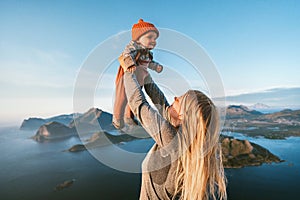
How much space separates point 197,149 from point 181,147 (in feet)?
0.17

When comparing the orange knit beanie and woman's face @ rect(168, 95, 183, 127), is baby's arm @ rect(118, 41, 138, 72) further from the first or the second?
woman's face @ rect(168, 95, 183, 127)

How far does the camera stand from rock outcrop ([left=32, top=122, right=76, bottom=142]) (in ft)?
141

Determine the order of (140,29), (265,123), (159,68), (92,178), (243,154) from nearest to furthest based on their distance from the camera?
(140,29) < (159,68) < (92,178) < (243,154) < (265,123)

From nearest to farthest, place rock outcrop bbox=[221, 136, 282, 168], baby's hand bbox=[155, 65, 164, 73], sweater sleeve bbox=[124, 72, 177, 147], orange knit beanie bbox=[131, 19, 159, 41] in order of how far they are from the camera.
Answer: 1. sweater sleeve bbox=[124, 72, 177, 147]
2. orange knit beanie bbox=[131, 19, 159, 41]
3. baby's hand bbox=[155, 65, 164, 73]
4. rock outcrop bbox=[221, 136, 282, 168]

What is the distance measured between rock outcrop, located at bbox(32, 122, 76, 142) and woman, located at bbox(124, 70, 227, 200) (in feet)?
150

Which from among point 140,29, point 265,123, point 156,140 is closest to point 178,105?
point 156,140

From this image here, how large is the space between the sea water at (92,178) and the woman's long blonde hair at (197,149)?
21.7 meters

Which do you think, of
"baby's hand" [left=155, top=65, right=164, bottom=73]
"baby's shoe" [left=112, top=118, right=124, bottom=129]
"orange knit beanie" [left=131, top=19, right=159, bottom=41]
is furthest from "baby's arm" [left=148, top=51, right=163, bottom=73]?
"baby's shoe" [left=112, top=118, right=124, bottom=129]

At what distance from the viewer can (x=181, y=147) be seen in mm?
559

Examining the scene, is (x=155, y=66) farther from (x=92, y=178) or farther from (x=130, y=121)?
(x=92, y=178)

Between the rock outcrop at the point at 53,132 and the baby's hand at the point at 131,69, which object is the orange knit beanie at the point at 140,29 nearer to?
the baby's hand at the point at 131,69

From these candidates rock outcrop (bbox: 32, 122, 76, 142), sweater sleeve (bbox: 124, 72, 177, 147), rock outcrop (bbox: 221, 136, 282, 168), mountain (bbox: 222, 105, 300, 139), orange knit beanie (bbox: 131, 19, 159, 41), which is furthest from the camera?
rock outcrop (bbox: 32, 122, 76, 142)

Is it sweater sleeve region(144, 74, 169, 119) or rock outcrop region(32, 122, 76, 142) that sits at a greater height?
sweater sleeve region(144, 74, 169, 119)

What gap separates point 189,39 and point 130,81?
23cm
